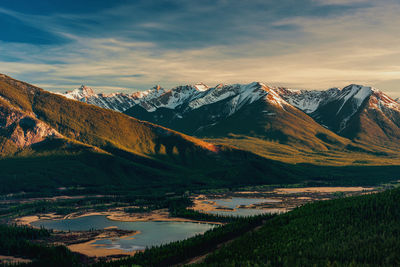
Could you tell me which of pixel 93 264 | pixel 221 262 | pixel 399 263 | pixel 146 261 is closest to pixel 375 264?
pixel 399 263

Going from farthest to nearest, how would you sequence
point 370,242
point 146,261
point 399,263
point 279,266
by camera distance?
point 146,261 < point 370,242 < point 279,266 < point 399,263

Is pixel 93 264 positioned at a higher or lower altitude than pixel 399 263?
lower

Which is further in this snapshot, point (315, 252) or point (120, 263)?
point (120, 263)

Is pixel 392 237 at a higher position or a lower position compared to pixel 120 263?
higher

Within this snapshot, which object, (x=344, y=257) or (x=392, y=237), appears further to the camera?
(x=392, y=237)

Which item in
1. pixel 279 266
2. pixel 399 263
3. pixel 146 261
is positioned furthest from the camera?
pixel 146 261

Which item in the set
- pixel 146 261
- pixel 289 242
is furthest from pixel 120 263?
pixel 289 242

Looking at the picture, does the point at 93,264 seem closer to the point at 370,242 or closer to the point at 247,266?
the point at 247,266

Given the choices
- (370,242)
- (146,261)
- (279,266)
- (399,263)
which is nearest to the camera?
(399,263)

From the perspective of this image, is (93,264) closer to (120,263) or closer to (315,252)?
(120,263)
